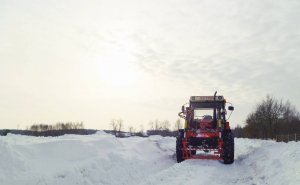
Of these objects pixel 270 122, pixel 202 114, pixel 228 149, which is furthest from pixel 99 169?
pixel 270 122

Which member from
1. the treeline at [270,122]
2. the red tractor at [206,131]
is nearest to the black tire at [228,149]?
the red tractor at [206,131]

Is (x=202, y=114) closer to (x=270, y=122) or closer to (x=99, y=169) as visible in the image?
(x=99, y=169)

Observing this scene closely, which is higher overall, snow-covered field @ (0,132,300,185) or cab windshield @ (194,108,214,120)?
cab windshield @ (194,108,214,120)

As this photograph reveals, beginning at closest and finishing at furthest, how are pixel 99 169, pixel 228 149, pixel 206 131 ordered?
pixel 99 169 → pixel 228 149 → pixel 206 131

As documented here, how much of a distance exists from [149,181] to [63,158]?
3875 millimetres

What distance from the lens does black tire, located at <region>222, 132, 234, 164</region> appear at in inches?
714

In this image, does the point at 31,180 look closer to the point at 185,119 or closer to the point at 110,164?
the point at 110,164

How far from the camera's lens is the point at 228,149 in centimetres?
1831

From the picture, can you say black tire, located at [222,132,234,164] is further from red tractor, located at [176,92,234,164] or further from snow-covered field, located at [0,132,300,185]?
snow-covered field, located at [0,132,300,185]

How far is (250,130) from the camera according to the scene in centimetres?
8550

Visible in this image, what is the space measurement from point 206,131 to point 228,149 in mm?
1709

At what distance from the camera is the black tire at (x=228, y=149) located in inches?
714

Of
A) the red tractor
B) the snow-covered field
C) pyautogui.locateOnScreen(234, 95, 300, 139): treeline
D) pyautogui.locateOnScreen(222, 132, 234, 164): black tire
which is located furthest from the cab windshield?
pyautogui.locateOnScreen(234, 95, 300, 139): treeline

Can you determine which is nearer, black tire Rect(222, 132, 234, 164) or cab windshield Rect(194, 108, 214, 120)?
black tire Rect(222, 132, 234, 164)
